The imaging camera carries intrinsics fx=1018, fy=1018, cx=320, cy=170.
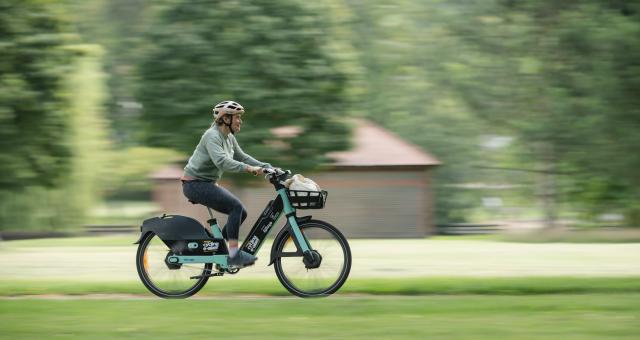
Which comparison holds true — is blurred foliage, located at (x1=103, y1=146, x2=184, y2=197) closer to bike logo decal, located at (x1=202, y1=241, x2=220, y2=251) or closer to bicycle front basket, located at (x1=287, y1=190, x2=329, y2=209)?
bike logo decal, located at (x1=202, y1=241, x2=220, y2=251)

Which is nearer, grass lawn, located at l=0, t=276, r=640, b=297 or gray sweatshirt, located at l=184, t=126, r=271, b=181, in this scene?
gray sweatshirt, located at l=184, t=126, r=271, b=181

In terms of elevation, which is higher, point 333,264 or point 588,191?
point 333,264

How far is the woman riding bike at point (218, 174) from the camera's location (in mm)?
9797

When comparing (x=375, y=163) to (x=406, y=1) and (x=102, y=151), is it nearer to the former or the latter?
(x=406, y=1)

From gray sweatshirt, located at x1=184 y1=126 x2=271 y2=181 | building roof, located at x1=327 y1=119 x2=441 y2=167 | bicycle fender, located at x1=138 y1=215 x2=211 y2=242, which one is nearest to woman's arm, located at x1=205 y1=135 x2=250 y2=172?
gray sweatshirt, located at x1=184 y1=126 x2=271 y2=181

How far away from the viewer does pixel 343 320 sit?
8.51 m

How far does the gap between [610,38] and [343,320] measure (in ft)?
23.3

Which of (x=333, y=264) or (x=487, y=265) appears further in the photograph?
(x=487, y=265)

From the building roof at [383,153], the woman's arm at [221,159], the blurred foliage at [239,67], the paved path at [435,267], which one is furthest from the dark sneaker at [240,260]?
the building roof at [383,153]

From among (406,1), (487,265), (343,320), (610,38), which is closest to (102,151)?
(406,1)

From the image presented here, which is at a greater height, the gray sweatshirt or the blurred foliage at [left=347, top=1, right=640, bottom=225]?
the gray sweatshirt

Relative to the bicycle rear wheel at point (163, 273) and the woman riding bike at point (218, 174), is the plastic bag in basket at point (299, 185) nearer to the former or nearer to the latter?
the woman riding bike at point (218, 174)

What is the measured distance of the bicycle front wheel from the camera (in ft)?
32.6

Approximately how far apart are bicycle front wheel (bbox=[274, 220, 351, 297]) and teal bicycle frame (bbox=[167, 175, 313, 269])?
8 cm
